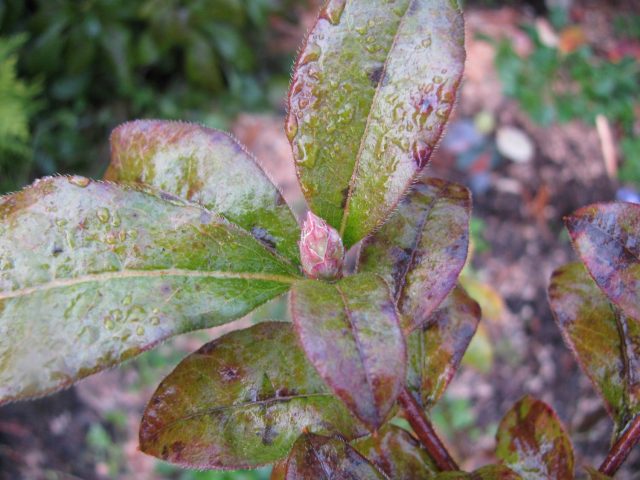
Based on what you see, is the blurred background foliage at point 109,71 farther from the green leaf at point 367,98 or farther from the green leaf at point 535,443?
the green leaf at point 535,443

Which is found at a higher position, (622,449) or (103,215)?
(103,215)

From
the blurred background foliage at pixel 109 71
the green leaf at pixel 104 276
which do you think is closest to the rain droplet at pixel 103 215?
the green leaf at pixel 104 276

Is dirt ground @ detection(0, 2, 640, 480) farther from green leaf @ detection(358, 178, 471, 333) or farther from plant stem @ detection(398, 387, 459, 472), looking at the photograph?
green leaf @ detection(358, 178, 471, 333)

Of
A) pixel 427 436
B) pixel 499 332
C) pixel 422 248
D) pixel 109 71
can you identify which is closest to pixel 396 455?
pixel 427 436

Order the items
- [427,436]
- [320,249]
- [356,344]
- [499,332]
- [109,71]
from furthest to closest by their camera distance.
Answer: [109,71]
[499,332]
[427,436]
[320,249]
[356,344]

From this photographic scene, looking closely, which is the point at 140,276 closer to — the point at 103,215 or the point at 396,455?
the point at 103,215

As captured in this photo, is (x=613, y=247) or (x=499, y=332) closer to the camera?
(x=613, y=247)
